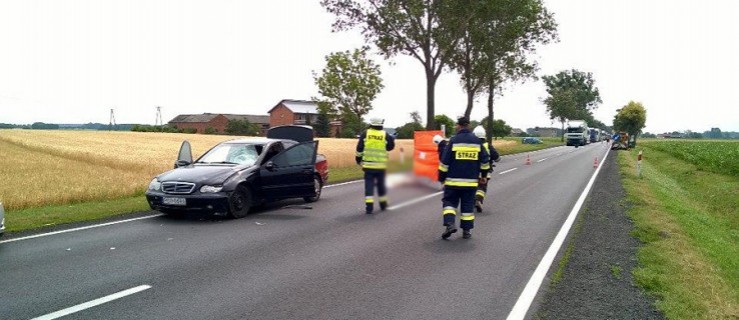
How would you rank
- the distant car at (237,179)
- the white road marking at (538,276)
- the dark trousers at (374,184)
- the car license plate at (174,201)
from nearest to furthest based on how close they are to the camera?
the white road marking at (538,276)
the dark trousers at (374,184)
the car license plate at (174,201)
the distant car at (237,179)

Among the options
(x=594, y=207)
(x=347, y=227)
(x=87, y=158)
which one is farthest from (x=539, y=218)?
(x=87, y=158)

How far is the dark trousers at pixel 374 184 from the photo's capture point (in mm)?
8859

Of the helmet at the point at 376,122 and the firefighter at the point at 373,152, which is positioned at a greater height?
the helmet at the point at 376,122

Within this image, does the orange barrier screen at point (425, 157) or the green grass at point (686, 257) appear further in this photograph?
the orange barrier screen at point (425, 157)

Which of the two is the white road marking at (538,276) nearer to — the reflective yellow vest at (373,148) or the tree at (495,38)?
the reflective yellow vest at (373,148)

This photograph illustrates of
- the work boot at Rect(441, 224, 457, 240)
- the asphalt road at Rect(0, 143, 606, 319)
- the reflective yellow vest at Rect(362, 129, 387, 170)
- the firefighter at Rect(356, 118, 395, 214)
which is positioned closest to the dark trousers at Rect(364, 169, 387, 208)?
the firefighter at Rect(356, 118, 395, 214)

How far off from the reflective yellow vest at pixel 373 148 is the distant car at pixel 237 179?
1741 millimetres

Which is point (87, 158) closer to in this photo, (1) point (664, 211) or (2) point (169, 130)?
(1) point (664, 211)

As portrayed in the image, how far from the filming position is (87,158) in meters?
24.6

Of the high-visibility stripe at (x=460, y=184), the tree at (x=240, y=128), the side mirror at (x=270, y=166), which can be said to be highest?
the tree at (x=240, y=128)

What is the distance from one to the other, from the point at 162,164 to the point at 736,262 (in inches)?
733

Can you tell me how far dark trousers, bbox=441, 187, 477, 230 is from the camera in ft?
26.6

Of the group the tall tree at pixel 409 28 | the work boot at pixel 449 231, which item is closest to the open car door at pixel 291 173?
the work boot at pixel 449 231

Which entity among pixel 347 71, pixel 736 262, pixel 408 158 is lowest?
pixel 736 262
